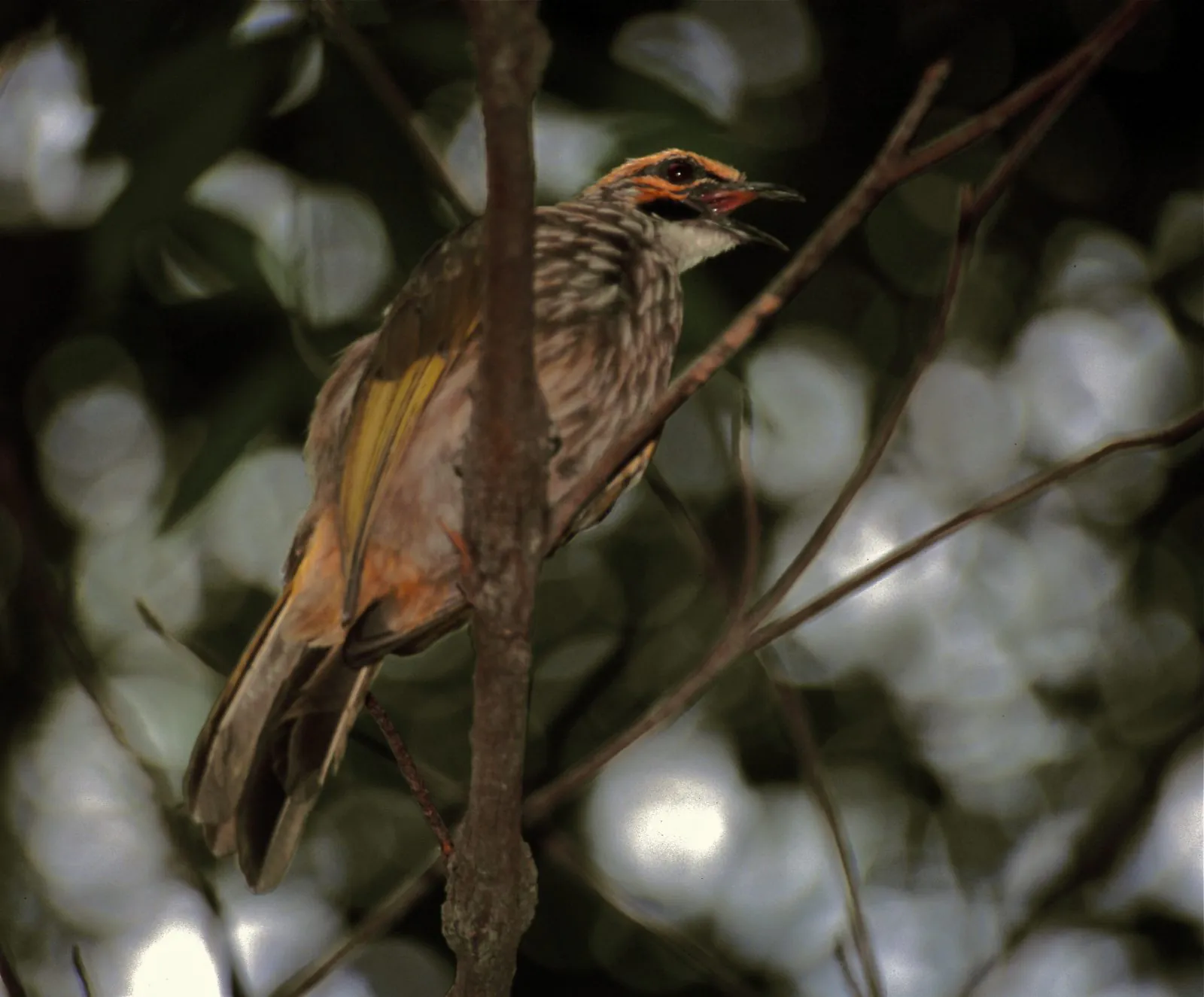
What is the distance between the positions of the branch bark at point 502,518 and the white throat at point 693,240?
2.09ft

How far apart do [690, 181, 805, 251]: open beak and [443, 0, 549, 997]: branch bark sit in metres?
0.68

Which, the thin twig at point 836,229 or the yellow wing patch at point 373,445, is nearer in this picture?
the thin twig at point 836,229

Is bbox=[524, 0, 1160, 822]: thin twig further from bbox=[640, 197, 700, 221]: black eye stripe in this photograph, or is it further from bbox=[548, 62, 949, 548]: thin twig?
bbox=[640, 197, 700, 221]: black eye stripe

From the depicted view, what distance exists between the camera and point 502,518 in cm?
126

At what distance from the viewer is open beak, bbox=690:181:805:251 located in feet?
5.94

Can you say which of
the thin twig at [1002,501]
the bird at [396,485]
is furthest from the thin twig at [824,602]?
the bird at [396,485]

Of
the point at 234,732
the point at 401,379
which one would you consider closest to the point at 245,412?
the point at 401,379

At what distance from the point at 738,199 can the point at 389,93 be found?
1.61 feet

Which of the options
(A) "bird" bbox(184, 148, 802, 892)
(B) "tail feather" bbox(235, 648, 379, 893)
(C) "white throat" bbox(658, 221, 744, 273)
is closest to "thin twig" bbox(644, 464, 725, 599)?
(A) "bird" bbox(184, 148, 802, 892)

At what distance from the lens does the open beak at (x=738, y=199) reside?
1811 mm

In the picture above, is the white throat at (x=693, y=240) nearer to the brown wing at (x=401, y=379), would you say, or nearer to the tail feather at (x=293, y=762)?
the brown wing at (x=401, y=379)

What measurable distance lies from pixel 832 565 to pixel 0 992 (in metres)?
1.25

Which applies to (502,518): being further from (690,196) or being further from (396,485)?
(690,196)

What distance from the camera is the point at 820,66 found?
201 cm
